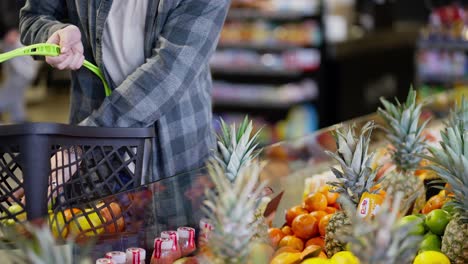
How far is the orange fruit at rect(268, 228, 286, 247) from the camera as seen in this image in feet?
7.51

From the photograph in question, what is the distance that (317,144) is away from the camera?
360 centimetres

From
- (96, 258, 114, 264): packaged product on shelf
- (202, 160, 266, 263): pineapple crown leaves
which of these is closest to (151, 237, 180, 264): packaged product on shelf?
(96, 258, 114, 264): packaged product on shelf

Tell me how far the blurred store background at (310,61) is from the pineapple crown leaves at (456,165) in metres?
6.31

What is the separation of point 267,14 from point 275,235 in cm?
720

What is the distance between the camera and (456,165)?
2182mm

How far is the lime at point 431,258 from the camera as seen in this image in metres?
2.13

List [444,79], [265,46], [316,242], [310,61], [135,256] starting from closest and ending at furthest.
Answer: [135,256], [316,242], [444,79], [310,61], [265,46]

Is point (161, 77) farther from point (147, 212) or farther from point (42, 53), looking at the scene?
point (147, 212)

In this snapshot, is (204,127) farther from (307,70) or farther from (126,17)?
(307,70)

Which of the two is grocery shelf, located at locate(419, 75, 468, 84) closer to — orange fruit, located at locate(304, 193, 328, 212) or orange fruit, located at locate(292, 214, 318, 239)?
orange fruit, located at locate(304, 193, 328, 212)

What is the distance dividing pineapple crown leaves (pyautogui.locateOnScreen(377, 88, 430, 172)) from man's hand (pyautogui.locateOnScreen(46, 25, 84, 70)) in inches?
48.5

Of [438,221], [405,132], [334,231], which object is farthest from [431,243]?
[405,132]

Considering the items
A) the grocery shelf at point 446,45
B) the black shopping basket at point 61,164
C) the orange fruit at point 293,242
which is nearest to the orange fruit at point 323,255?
the orange fruit at point 293,242

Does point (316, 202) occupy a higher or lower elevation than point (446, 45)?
lower
